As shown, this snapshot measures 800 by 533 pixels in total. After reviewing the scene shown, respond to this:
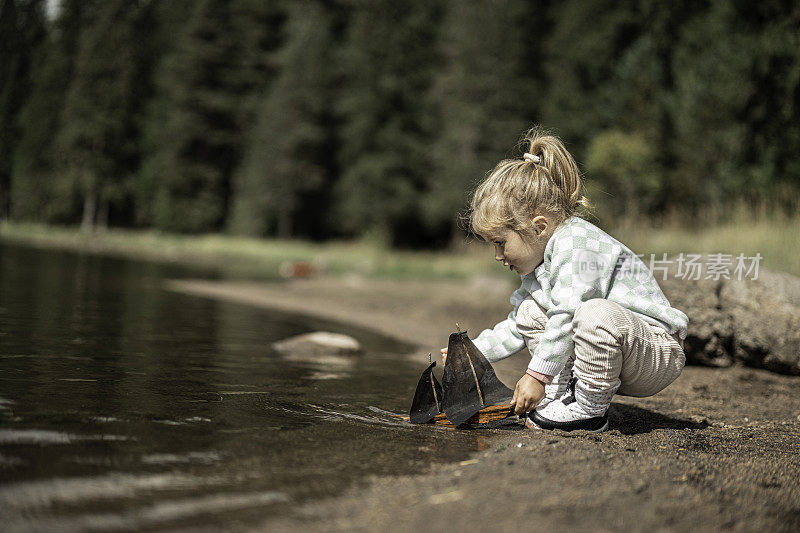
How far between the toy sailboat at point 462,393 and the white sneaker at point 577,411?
17 centimetres

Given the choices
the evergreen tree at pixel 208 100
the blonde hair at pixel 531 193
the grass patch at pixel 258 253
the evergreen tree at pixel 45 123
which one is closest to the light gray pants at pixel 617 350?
the blonde hair at pixel 531 193

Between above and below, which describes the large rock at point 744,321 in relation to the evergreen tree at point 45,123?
below

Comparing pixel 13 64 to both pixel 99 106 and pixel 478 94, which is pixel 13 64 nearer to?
pixel 99 106

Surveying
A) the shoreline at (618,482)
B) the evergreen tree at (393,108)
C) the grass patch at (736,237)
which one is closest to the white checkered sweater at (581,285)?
the shoreline at (618,482)

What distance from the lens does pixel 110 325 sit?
19.5 feet

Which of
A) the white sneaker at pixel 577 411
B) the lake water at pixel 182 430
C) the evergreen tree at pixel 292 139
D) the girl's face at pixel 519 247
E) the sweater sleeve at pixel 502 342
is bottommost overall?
the lake water at pixel 182 430

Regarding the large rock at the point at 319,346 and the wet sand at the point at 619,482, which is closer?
the wet sand at the point at 619,482

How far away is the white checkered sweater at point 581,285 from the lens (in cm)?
290

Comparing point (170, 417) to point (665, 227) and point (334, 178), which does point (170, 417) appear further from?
point (334, 178)

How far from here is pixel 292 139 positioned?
30.7 metres

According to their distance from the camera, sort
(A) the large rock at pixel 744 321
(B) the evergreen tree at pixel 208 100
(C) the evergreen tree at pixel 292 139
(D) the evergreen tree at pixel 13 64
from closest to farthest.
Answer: (A) the large rock at pixel 744 321 < (C) the evergreen tree at pixel 292 139 < (B) the evergreen tree at pixel 208 100 < (D) the evergreen tree at pixel 13 64

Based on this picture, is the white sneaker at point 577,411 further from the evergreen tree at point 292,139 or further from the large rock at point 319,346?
the evergreen tree at point 292,139

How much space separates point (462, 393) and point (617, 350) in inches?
28.6

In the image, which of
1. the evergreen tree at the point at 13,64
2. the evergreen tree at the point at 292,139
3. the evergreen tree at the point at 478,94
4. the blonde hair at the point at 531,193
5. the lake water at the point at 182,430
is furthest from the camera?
the evergreen tree at the point at 13,64
